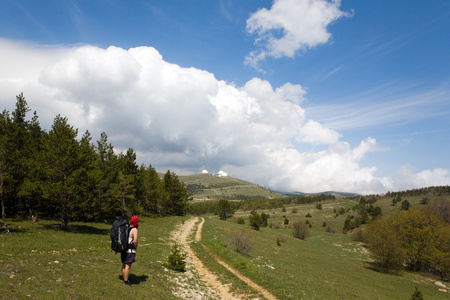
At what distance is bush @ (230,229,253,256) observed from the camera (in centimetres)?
3006

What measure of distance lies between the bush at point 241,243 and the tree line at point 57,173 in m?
19.2

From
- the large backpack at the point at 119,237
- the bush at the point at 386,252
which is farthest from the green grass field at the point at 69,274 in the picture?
the bush at the point at 386,252

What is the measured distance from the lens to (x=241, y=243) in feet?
100

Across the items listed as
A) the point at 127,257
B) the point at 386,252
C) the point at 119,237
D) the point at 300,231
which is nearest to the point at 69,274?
the point at 127,257

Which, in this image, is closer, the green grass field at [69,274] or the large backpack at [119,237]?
the green grass field at [69,274]

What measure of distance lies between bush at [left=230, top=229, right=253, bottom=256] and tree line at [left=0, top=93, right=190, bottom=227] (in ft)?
63.1

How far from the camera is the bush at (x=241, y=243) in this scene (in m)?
30.1

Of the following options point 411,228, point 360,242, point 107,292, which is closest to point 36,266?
point 107,292

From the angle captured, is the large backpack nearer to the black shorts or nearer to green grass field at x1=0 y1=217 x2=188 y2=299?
the black shorts

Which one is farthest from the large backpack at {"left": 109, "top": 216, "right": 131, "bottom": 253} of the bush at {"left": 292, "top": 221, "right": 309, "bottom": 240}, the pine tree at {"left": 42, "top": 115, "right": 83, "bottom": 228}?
the bush at {"left": 292, "top": 221, "right": 309, "bottom": 240}

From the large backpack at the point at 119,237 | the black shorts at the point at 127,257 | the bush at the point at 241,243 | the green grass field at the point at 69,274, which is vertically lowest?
the bush at the point at 241,243

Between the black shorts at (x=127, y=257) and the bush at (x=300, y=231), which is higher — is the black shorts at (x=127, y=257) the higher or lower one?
the higher one

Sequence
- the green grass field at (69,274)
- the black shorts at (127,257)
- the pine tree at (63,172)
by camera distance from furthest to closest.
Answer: the pine tree at (63,172) → the black shorts at (127,257) → the green grass field at (69,274)

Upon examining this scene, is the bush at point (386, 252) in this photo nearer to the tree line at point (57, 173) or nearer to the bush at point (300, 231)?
the bush at point (300, 231)
